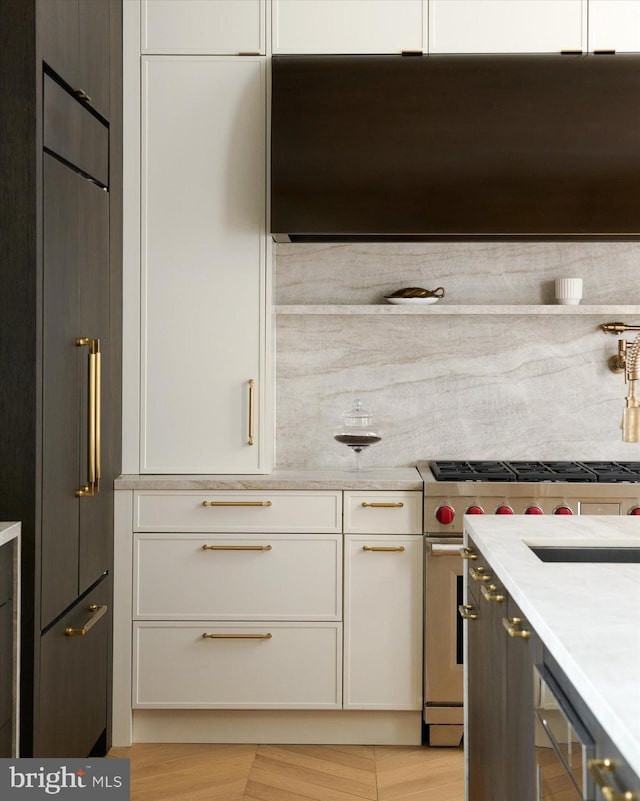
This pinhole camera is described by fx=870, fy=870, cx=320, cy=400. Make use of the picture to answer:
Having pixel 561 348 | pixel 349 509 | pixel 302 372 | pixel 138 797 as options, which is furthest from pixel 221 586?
pixel 561 348

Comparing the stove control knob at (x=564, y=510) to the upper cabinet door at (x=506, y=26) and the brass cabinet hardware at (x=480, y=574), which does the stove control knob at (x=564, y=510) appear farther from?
the upper cabinet door at (x=506, y=26)

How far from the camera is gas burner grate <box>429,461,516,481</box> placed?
3201 mm

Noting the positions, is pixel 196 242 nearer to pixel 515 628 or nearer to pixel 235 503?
pixel 235 503

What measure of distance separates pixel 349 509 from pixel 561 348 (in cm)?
120

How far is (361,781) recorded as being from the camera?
295 centimetres

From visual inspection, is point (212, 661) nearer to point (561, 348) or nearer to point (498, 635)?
point (498, 635)

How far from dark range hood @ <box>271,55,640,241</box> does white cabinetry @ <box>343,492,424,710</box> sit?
3.56 ft

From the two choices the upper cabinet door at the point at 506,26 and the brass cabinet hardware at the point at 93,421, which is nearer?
the brass cabinet hardware at the point at 93,421

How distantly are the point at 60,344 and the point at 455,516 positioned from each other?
4.95 ft

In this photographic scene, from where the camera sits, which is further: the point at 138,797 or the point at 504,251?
the point at 504,251

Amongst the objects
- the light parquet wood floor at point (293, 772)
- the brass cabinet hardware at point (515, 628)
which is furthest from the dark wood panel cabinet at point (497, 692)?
the light parquet wood floor at point (293, 772)

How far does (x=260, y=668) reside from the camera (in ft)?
10.5

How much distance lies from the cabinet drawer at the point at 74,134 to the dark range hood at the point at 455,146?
2.02 ft

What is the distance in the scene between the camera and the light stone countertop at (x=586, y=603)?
1.07 metres
